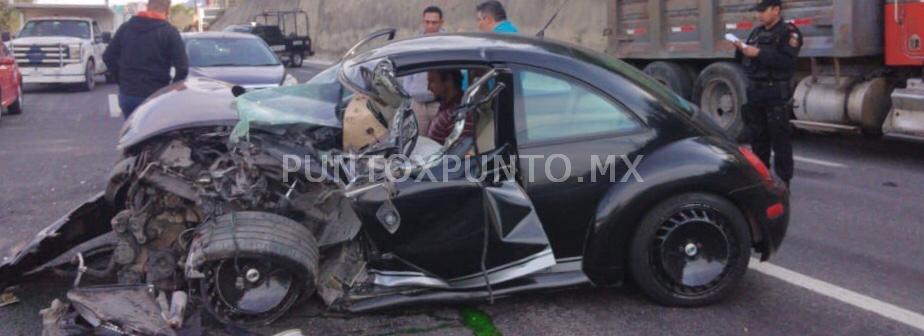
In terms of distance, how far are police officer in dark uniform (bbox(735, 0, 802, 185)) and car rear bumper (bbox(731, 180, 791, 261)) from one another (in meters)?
2.55

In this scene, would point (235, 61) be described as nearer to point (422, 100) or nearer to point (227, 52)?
point (227, 52)

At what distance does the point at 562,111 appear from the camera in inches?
182

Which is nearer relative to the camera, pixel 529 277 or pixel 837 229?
pixel 529 277

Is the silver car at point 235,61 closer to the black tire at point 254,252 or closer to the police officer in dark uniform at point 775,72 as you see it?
the police officer in dark uniform at point 775,72

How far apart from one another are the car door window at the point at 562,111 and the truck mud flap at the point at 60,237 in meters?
2.39

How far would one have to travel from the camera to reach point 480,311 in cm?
469

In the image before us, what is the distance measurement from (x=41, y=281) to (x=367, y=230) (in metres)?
2.06

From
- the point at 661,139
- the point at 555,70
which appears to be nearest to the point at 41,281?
the point at 555,70

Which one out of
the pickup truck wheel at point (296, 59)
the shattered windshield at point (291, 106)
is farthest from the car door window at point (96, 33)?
the shattered windshield at point (291, 106)

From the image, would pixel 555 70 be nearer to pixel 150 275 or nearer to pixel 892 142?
pixel 150 275

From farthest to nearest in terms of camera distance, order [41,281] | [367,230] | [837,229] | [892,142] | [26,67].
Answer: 1. [26,67]
2. [892,142]
3. [837,229]
4. [41,281]
5. [367,230]

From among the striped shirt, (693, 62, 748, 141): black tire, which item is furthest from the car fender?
(693, 62, 748, 141): black tire

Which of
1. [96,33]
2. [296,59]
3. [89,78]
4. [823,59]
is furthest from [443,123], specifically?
[296,59]

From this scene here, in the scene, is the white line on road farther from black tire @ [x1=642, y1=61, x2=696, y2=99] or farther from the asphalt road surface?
black tire @ [x1=642, y1=61, x2=696, y2=99]
